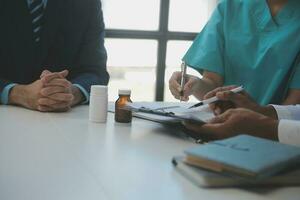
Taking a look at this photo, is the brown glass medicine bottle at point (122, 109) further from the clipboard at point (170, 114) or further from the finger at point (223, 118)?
the finger at point (223, 118)

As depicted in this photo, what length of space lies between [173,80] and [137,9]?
129 centimetres

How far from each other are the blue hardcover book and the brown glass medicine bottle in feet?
1.61

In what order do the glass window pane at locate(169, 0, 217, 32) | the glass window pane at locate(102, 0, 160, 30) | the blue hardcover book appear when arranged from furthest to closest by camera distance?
the glass window pane at locate(169, 0, 217, 32), the glass window pane at locate(102, 0, 160, 30), the blue hardcover book

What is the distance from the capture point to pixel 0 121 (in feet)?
4.12

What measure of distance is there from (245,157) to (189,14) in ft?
7.45

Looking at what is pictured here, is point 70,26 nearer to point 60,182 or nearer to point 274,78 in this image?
point 274,78

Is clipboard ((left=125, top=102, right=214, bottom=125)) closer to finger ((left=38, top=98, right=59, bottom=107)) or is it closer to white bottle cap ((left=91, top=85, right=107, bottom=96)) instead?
white bottle cap ((left=91, top=85, right=107, bottom=96))

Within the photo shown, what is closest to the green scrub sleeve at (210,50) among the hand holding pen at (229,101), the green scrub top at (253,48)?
the green scrub top at (253,48)

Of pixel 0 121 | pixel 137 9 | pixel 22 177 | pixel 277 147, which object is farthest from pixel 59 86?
pixel 137 9

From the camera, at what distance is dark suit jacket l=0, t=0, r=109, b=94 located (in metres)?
1.67

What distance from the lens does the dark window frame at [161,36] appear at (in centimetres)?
282

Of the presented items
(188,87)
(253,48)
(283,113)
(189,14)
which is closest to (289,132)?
(283,113)

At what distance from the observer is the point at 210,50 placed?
6.01 ft

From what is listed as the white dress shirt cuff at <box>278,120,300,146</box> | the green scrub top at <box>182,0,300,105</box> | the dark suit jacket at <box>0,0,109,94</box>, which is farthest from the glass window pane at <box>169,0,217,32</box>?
the white dress shirt cuff at <box>278,120,300,146</box>
